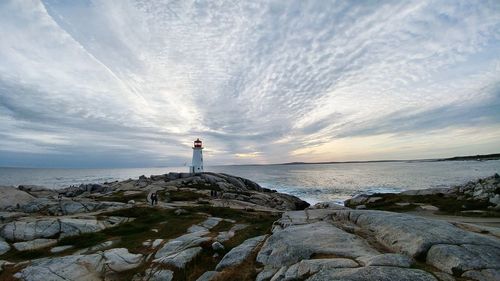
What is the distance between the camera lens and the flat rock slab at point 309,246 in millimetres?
11641

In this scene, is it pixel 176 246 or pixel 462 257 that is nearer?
pixel 462 257

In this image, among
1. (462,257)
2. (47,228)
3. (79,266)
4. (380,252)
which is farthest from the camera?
(47,228)

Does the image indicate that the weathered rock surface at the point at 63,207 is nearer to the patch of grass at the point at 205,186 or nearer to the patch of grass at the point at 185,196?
the patch of grass at the point at 185,196

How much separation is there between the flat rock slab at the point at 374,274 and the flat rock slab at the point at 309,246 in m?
1.87

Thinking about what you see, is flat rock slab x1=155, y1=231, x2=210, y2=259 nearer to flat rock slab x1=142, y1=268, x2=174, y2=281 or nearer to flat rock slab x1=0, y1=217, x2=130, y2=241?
flat rock slab x1=142, y1=268, x2=174, y2=281

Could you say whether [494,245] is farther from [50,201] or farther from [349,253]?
[50,201]

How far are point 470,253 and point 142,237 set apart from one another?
23.0 meters

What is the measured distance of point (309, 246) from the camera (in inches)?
492

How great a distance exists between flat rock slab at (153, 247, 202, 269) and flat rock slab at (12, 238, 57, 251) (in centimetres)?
1257

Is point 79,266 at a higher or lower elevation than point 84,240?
lower

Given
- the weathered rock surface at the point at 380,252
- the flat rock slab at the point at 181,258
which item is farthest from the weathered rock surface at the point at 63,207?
the weathered rock surface at the point at 380,252

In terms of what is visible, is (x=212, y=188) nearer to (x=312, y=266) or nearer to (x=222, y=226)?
(x=222, y=226)

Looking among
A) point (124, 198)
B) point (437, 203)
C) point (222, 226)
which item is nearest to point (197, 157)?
point (124, 198)

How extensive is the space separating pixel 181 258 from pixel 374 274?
11.7 metres
